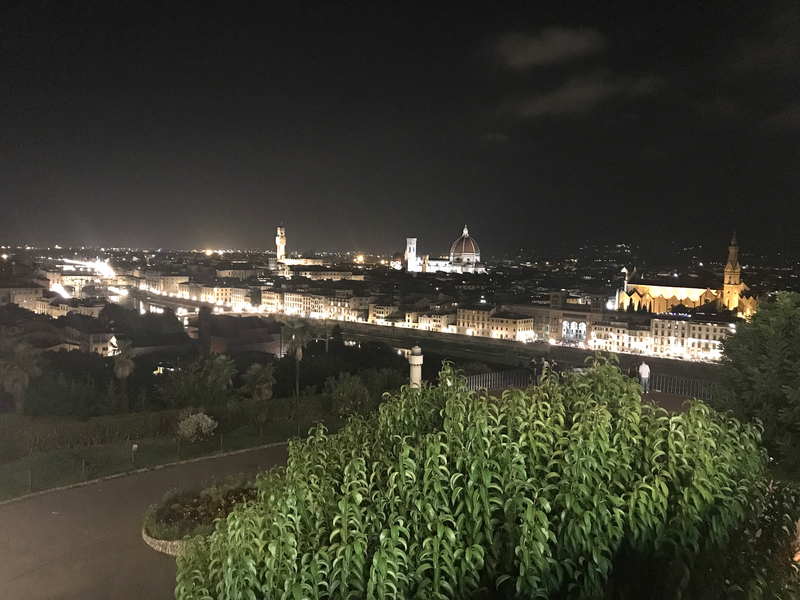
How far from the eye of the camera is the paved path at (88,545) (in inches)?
210

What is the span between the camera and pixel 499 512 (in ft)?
9.67

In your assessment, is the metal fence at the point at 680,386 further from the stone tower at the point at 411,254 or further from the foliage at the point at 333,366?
the stone tower at the point at 411,254

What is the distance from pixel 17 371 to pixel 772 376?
45.5ft

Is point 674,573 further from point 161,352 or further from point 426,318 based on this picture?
point 426,318

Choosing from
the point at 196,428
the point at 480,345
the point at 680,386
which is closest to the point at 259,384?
the point at 196,428

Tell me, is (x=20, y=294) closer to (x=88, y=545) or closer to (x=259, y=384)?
(x=259, y=384)

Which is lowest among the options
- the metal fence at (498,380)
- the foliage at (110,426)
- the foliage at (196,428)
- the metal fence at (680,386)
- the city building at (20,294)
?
the city building at (20,294)

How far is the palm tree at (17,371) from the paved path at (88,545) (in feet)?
21.3

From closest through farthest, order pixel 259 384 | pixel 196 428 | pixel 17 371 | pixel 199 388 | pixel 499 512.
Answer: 1. pixel 499 512
2. pixel 196 428
3. pixel 17 371
4. pixel 199 388
5. pixel 259 384

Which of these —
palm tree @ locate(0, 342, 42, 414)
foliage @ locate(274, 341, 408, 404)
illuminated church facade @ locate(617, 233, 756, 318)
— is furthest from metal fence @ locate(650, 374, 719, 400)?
illuminated church facade @ locate(617, 233, 756, 318)

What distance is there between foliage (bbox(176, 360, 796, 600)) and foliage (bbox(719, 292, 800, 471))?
8.33 feet

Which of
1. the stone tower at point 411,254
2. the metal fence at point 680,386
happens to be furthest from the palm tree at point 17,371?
the stone tower at point 411,254

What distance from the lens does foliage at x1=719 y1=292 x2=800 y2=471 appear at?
17.5 ft

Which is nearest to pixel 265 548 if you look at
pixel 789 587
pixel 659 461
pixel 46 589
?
pixel 659 461
